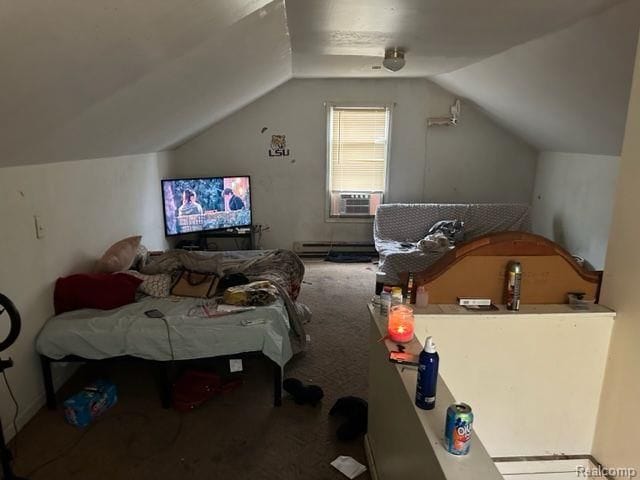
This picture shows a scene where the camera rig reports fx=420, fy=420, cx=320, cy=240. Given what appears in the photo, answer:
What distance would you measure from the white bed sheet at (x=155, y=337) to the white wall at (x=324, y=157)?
10.4 ft

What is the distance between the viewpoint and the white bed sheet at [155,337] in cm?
227

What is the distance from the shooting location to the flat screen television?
441cm

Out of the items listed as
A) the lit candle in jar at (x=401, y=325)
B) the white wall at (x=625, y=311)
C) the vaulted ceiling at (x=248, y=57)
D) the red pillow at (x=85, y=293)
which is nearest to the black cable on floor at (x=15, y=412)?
the red pillow at (x=85, y=293)

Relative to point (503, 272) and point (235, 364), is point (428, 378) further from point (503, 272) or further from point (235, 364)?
point (235, 364)

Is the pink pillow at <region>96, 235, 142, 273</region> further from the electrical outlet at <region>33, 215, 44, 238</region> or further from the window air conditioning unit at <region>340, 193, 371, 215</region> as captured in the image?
the window air conditioning unit at <region>340, 193, 371, 215</region>

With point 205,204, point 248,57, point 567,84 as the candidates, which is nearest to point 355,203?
point 205,204

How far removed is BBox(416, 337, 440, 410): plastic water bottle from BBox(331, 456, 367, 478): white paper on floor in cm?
93

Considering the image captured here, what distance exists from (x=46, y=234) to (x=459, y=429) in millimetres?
2443

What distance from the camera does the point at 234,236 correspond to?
16.4ft

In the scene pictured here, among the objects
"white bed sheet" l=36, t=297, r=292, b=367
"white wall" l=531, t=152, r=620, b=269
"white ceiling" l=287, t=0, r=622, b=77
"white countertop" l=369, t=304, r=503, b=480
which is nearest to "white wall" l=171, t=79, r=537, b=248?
"white wall" l=531, t=152, r=620, b=269

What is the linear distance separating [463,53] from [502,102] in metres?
1.24

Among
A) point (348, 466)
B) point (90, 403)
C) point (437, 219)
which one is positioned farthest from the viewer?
point (437, 219)

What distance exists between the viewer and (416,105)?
5195 mm

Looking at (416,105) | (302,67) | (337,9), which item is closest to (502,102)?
A: (416,105)
